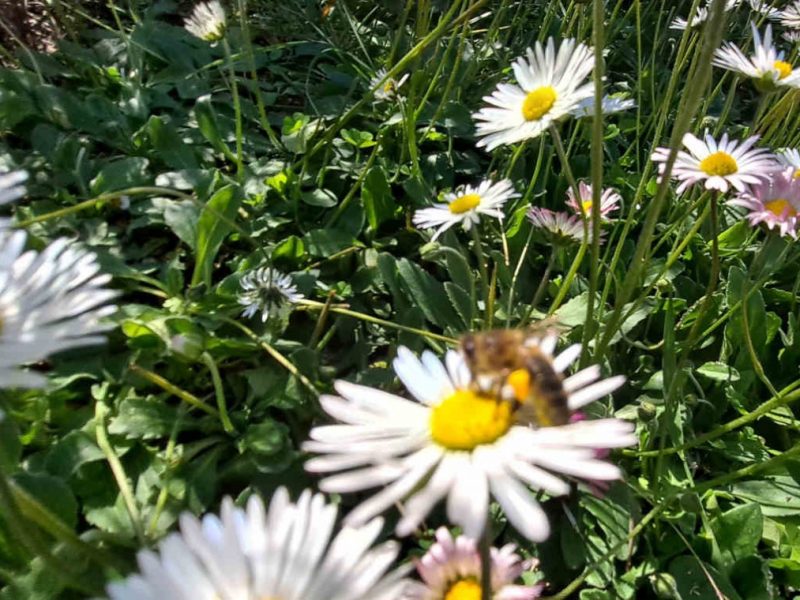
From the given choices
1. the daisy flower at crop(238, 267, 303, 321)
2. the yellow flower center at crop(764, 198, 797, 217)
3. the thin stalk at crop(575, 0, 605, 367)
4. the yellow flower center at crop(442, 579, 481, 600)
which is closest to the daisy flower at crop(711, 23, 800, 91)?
the yellow flower center at crop(764, 198, 797, 217)

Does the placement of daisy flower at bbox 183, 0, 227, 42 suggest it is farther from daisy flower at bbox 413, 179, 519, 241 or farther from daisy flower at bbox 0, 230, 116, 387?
daisy flower at bbox 0, 230, 116, 387

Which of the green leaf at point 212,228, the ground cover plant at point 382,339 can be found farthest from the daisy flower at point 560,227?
the green leaf at point 212,228

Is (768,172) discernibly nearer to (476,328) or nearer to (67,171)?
(476,328)

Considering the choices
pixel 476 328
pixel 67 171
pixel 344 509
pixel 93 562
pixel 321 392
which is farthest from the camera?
pixel 67 171

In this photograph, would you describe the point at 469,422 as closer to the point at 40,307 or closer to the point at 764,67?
the point at 40,307

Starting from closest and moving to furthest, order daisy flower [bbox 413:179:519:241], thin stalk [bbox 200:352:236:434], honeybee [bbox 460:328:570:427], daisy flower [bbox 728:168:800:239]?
honeybee [bbox 460:328:570:427] → thin stalk [bbox 200:352:236:434] → daisy flower [bbox 728:168:800:239] → daisy flower [bbox 413:179:519:241]

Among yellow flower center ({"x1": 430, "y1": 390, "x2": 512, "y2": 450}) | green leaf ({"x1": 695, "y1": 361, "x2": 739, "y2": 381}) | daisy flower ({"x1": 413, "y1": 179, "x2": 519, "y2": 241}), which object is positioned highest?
yellow flower center ({"x1": 430, "y1": 390, "x2": 512, "y2": 450})

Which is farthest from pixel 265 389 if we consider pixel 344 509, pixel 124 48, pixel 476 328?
pixel 124 48
